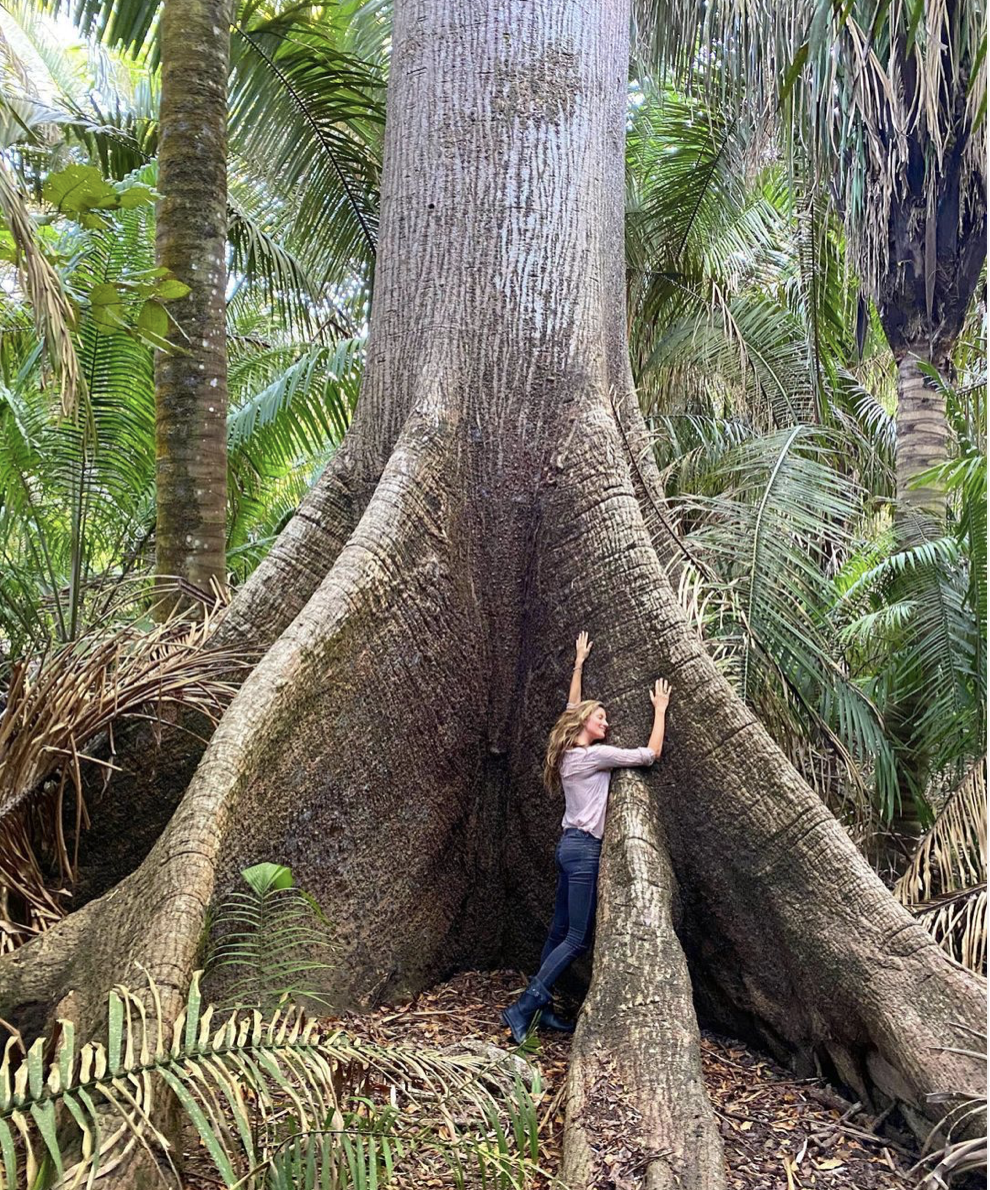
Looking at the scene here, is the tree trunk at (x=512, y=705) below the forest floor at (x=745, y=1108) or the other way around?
the other way around

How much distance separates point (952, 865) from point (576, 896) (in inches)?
80.2

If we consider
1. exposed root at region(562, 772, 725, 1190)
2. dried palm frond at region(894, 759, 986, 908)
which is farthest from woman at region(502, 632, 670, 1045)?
dried palm frond at region(894, 759, 986, 908)

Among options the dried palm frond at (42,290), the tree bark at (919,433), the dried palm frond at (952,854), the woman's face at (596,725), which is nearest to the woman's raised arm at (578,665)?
the woman's face at (596,725)

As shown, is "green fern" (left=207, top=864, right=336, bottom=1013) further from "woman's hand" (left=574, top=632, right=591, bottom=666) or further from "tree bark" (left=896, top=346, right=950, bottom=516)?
"tree bark" (left=896, top=346, right=950, bottom=516)

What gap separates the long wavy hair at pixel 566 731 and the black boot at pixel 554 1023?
869 millimetres

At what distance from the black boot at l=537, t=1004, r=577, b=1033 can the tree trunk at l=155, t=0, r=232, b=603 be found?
2.62 m

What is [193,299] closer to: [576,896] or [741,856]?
[576,896]

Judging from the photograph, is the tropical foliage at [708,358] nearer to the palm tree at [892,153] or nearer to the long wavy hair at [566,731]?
the palm tree at [892,153]

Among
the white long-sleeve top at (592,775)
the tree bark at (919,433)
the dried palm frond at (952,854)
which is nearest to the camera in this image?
the white long-sleeve top at (592,775)

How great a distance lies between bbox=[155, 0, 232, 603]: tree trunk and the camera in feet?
18.1

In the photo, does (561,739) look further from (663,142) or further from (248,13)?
(663,142)

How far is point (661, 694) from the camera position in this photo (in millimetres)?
3848

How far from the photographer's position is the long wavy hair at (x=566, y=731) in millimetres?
3873

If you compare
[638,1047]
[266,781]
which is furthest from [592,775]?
[266,781]
